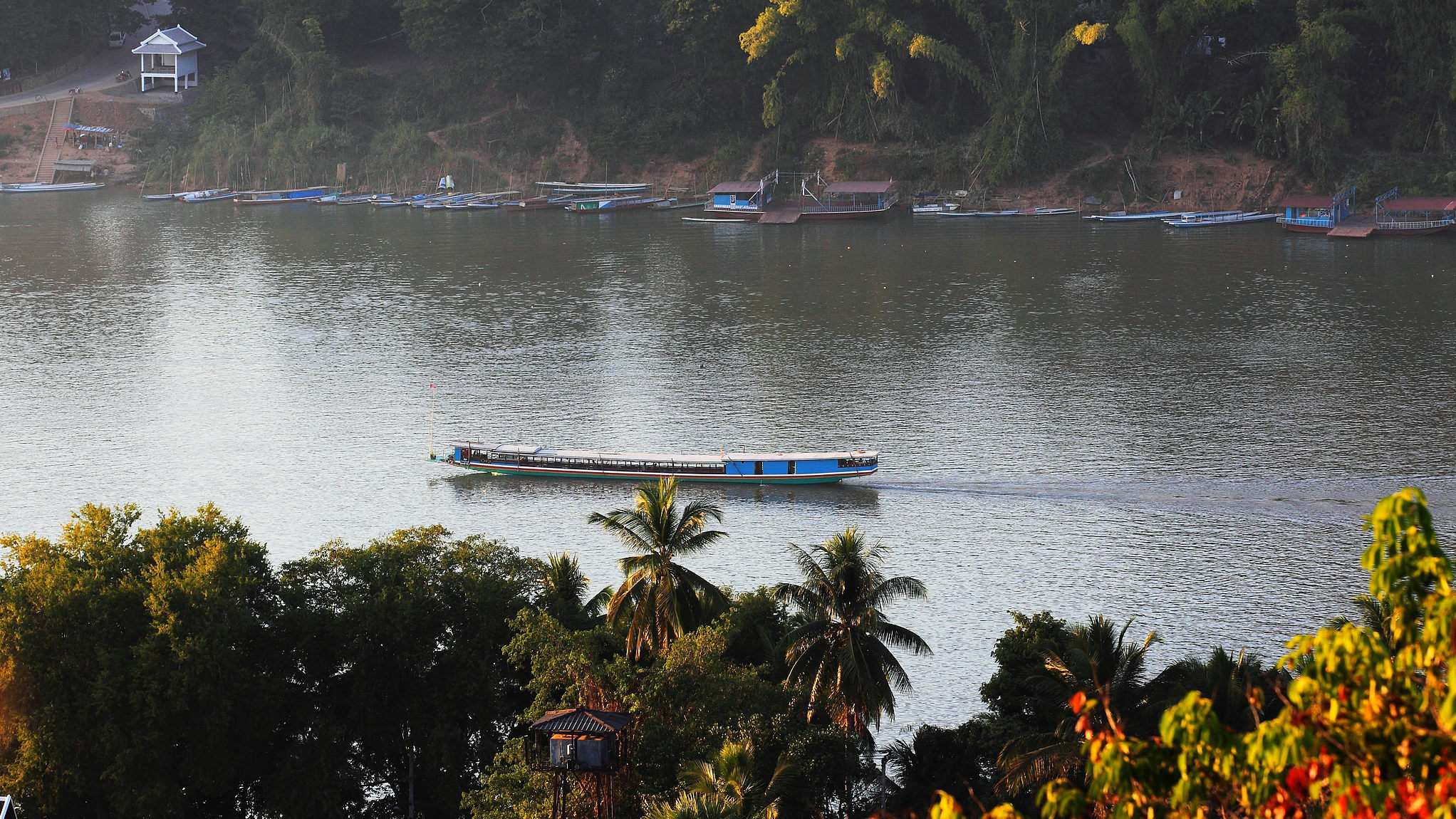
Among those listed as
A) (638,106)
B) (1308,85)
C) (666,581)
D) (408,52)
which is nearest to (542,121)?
(638,106)

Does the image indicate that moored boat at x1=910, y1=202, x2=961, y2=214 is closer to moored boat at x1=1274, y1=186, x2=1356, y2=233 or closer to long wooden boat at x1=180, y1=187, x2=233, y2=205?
moored boat at x1=1274, y1=186, x2=1356, y2=233

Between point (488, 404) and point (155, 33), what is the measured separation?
106817 millimetres

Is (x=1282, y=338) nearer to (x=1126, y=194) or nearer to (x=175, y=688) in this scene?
(x=1126, y=194)

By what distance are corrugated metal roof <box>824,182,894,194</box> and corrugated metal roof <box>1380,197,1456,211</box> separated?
37.8 meters

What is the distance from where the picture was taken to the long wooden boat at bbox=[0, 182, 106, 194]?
138125 mm

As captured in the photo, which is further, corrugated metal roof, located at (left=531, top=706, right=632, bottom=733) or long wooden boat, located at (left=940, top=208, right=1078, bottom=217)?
long wooden boat, located at (left=940, top=208, right=1078, bottom=217)

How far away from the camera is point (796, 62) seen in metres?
120

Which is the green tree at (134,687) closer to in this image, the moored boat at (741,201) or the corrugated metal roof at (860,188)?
the moored boat at (741,201)

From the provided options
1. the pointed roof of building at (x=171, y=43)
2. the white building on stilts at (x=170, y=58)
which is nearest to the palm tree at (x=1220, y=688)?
the white building on stilts at (x=170, y=58)

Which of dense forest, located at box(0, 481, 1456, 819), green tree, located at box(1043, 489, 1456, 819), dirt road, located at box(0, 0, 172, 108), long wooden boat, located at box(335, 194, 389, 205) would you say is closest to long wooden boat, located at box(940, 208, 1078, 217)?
long wooden boat, located at box(335, 194, 389, 205)

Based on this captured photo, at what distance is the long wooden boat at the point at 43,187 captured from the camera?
453ft

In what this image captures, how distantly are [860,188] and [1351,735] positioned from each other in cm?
10850

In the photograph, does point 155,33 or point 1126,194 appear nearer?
point 1126,194

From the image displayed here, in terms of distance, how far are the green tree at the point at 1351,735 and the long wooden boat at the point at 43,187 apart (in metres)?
149
